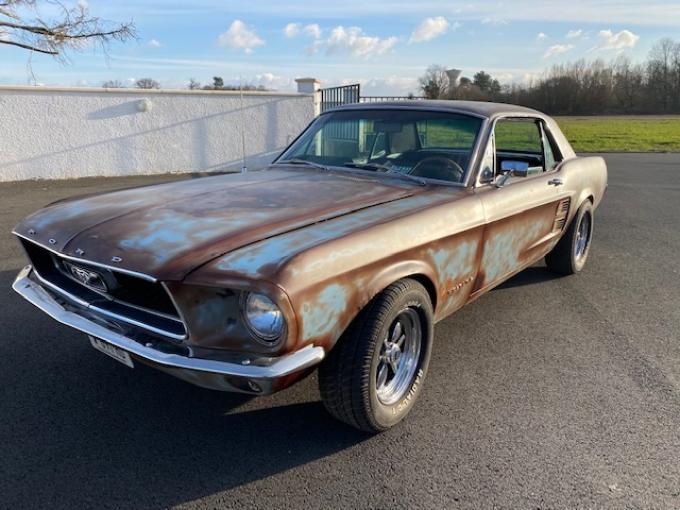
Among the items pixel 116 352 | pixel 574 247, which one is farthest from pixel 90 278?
pixel 574 247

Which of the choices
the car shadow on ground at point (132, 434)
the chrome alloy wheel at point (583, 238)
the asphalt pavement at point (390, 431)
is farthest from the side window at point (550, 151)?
the car shadow on ground at point (132, 434)

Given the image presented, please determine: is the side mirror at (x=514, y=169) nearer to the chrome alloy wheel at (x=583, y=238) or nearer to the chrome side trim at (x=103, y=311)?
the chrome alloy wheel at (x=583, y=238)

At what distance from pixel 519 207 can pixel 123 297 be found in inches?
102

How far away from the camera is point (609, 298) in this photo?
15.0 ft

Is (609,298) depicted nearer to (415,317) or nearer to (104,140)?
(415,317)

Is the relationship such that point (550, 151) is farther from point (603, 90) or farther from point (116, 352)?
point (603, 90)

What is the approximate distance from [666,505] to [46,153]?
13.0 m

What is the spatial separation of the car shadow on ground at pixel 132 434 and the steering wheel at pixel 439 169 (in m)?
1.55

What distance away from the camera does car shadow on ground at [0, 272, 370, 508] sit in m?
2.23

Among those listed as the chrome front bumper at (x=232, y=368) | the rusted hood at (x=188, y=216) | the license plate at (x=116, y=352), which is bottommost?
the license plate at (x=116, y=352)

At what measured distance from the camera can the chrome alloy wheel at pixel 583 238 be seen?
17.0 feet

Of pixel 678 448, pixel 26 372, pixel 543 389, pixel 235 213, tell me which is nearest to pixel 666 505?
pixel 678 448

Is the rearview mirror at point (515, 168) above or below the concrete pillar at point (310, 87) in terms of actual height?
below

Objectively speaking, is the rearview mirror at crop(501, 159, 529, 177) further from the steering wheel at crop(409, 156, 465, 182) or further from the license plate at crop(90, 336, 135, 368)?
the license plate at crop(90, 336, 135, 368)
